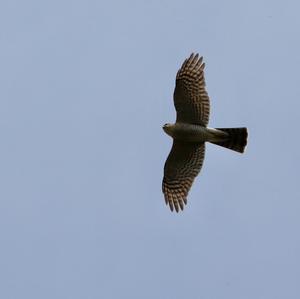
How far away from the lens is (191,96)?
88.2 ft

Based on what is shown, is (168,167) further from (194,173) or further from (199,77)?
(199,77)

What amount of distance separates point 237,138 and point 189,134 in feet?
4.14

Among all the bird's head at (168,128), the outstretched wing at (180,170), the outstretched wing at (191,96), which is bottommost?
the outstretched wing at (180,170)

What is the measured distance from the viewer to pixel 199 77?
2714cm

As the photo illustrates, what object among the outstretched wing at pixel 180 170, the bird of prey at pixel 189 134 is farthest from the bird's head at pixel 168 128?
the outstretched wing at pixel 180 170

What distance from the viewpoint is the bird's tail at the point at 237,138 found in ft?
88.5

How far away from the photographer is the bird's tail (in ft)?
88.5

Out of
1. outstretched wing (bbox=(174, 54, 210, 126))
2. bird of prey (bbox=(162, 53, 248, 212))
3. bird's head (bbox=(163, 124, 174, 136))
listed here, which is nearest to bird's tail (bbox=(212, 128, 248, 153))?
bird of prey (bbox=(162, 53, 248, 212))

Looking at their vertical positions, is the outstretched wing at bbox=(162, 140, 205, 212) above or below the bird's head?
below

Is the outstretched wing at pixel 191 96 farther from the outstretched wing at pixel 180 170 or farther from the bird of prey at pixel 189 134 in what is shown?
the outstretched wing at pixel 180 170

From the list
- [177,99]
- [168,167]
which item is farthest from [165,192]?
[177,99]

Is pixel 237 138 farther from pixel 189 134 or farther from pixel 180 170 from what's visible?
pixel 180 170

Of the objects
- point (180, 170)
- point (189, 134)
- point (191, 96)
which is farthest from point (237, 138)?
point (180, 170)

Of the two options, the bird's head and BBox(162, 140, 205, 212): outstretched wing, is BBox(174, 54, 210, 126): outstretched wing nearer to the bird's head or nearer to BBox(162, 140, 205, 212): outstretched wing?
the bird's head
